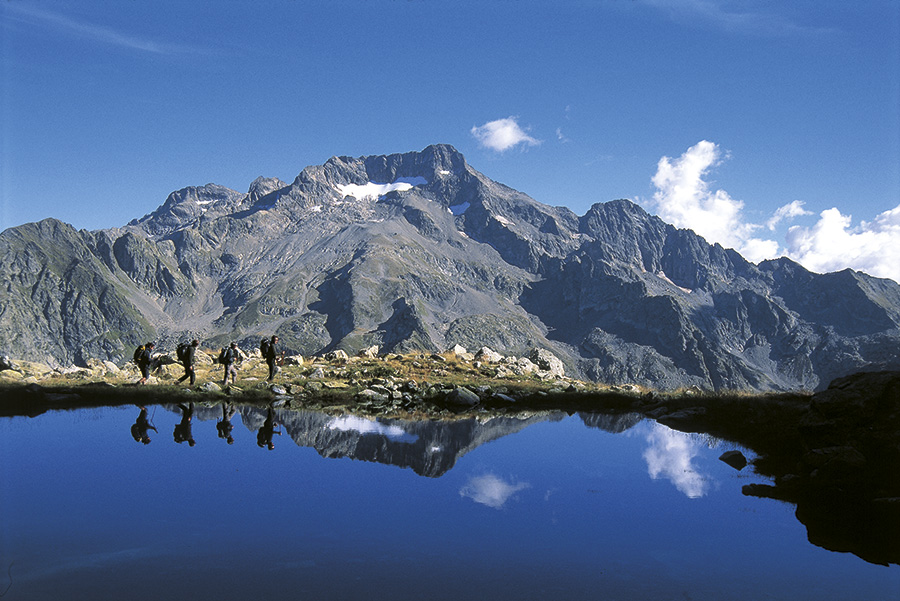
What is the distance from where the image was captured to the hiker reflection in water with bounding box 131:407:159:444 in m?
22.2

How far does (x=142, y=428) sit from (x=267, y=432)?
17.2 feet

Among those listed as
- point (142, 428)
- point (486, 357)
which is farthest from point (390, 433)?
point (486, 357)

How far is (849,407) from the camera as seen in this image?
22219 millimetres

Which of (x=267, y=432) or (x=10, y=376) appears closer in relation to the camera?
(x=267, y=432)

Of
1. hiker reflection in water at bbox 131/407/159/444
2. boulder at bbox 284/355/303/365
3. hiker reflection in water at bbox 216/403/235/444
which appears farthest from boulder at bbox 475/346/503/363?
hiker reflection in water at bbox 131/407/159/444

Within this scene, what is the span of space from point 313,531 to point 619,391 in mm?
28949

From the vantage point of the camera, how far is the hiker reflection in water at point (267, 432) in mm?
22348

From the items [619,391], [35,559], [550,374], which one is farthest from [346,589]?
[550,374]

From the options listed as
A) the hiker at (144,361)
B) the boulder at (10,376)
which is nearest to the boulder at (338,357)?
→ the hiker at (144,361)

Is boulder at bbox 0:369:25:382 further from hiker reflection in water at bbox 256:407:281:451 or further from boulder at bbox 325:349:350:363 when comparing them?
boulder at bbox 325:349:350:363

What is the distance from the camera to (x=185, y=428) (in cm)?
2422

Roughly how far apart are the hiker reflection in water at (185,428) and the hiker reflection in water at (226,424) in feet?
3.90

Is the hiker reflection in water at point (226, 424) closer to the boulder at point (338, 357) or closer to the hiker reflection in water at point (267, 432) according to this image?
the hiker reflection in water at point (267, 432)

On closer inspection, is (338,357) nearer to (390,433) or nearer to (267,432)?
(267,432)
